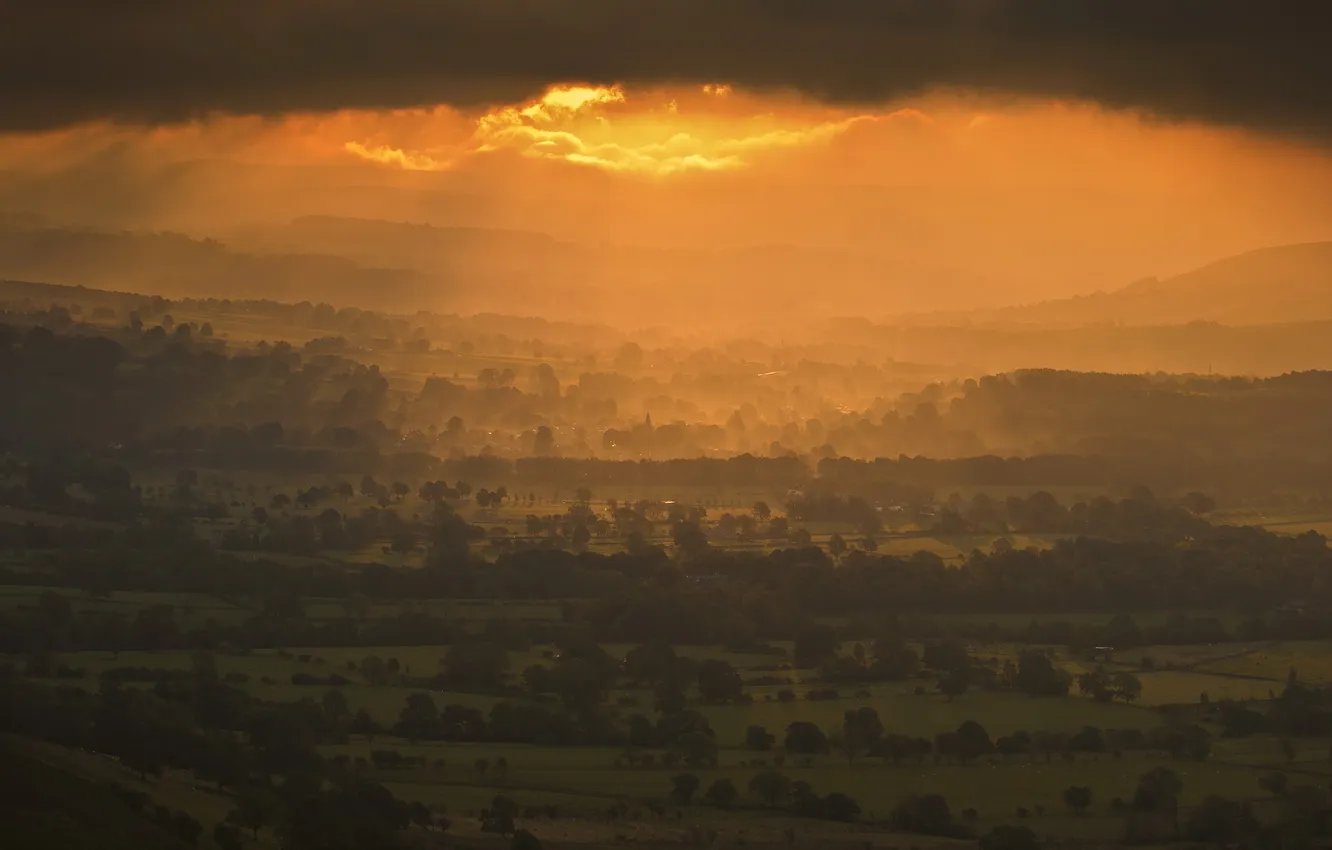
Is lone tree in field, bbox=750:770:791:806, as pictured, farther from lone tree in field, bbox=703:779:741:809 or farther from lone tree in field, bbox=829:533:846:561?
lone tree in field, bbox=829:533:846:561

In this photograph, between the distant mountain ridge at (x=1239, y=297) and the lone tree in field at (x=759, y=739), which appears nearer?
the lone tree in field at (x=759, y=739)

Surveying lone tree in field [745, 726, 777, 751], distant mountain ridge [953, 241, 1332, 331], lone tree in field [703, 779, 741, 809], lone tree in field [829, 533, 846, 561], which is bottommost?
lone tree in field [703, 779, 741, 809]

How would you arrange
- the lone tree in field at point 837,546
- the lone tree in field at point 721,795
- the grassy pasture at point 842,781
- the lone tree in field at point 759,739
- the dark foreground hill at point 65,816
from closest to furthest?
the dark foreground hill at point 65,816
the grassy pasture at point 842,781
the lone tree in field at point 721,795
the lone tree in field at point 759,739
the lone tree in field at point 837,546

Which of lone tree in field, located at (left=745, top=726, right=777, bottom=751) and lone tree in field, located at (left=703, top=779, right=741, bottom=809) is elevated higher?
lone tree in field, located at (left=745, top=726, right=777, bottom=751)

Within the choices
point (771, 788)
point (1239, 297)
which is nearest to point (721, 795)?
point (771, 788)

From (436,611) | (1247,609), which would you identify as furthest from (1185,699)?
(436,611)

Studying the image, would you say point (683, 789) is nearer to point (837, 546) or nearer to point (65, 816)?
point (65, 816)

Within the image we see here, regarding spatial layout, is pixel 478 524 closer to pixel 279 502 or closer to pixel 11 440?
pixel 279 502

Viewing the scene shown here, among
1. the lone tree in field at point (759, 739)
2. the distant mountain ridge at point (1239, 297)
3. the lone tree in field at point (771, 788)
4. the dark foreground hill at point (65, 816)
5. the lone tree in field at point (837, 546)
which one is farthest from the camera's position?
the distant mountain ridge at point (1239, 297)

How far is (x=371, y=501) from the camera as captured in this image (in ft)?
274

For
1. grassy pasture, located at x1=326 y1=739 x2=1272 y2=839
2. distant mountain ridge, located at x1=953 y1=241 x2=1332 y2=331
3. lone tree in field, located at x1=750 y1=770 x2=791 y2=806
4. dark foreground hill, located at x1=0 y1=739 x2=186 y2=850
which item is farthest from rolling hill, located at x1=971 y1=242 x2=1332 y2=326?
dark foreground hill, located at x1=0 y1=739 x2=186 y2=850

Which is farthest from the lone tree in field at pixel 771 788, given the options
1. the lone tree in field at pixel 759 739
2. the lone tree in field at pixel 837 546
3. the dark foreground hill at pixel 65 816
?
the lone tree in field at pixel 837 546

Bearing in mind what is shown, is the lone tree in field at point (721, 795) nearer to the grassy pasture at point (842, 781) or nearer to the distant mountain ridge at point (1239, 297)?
the grassy pasture at point (842, 781)

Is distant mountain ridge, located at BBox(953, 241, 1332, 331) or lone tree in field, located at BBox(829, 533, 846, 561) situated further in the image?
distant mountain ridge, located at BBox(953, 241, 1332, 331)
